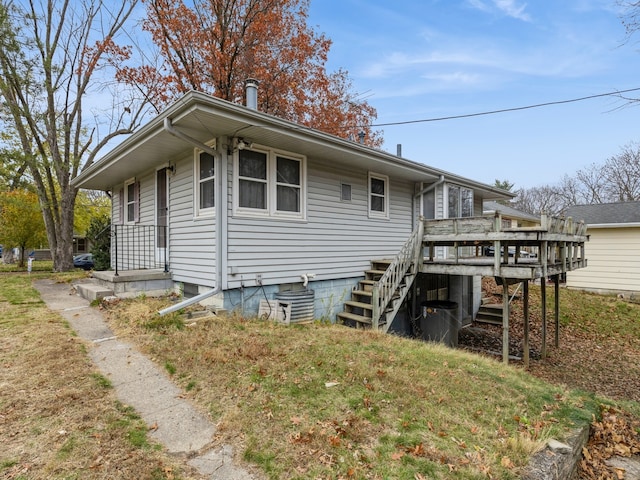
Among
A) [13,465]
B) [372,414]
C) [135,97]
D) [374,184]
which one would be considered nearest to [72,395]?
[13,465]

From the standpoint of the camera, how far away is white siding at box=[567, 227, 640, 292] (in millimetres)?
12844

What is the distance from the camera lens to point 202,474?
7.48 feet

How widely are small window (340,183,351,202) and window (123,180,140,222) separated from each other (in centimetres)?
545

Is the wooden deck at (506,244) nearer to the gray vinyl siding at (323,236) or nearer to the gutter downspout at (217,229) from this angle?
the gray vinyl siding at (323,236)

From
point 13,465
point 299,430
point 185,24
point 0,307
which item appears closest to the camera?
point 13,465

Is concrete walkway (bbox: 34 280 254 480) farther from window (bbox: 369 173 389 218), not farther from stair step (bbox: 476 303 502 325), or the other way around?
stair step (bbox: 476 303 502 325)

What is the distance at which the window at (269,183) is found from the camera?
620cm

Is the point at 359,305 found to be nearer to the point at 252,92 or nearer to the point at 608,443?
the point at 608,443

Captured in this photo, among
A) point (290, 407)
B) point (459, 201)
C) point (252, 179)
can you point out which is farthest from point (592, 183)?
point (290, 407)

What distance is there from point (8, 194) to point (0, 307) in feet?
43.3

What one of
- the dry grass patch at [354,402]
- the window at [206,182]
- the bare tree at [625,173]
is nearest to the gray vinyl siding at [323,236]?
the window at [206,182]

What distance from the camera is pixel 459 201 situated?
10875 mm

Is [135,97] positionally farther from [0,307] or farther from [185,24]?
[0,307]

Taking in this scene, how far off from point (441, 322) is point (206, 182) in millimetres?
6439
